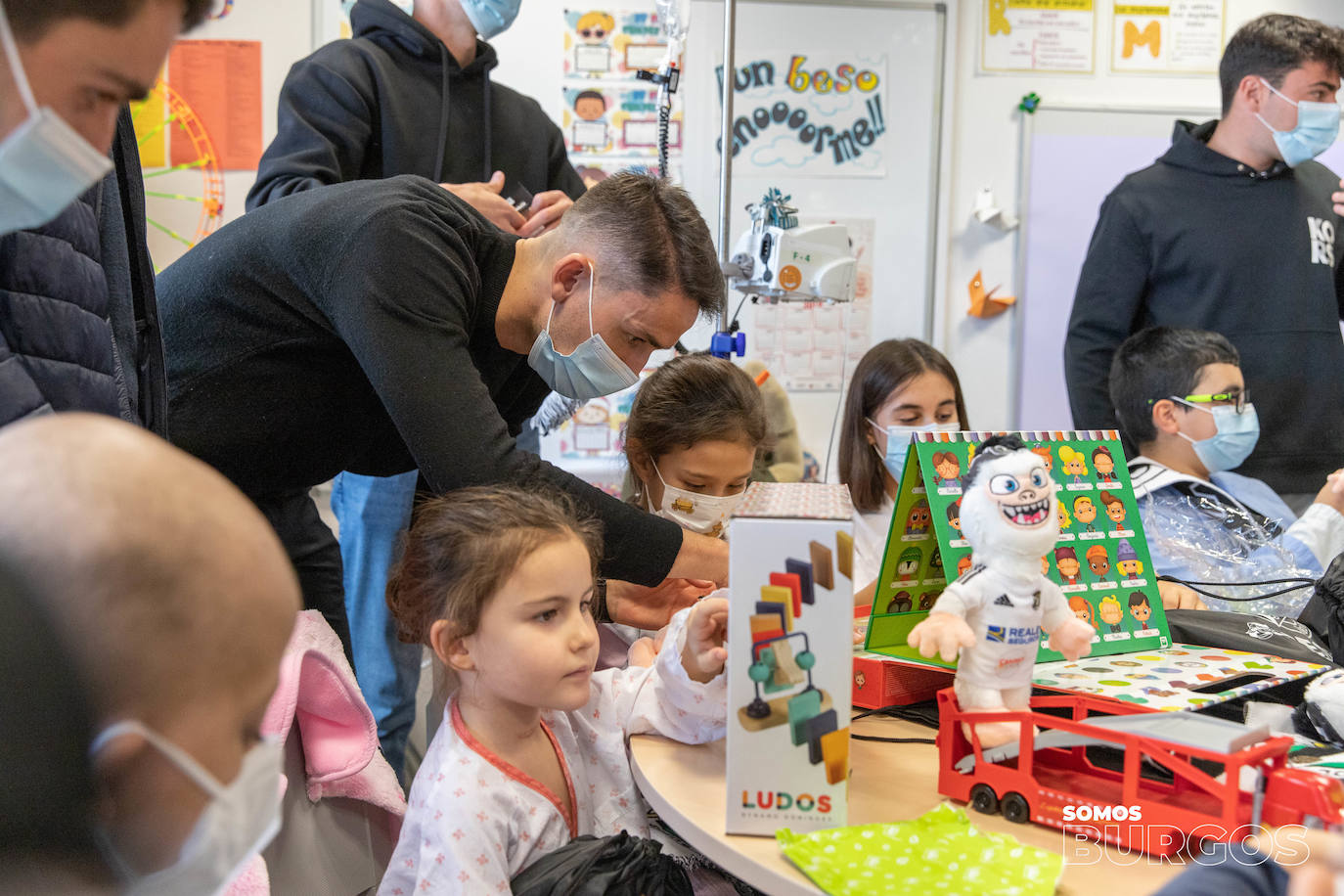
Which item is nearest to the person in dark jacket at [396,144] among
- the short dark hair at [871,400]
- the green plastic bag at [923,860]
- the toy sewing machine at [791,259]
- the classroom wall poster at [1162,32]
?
the toy sewing machine at [791,259]

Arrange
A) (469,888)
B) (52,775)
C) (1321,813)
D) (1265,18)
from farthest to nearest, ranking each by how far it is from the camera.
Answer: (1265,18) → (469,888) → (1321,813) → (52,775)

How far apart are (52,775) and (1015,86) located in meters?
3.67

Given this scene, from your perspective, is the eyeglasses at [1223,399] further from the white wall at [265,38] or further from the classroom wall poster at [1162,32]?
the white wall at [265,38]

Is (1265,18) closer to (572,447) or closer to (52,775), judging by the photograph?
(572,447)

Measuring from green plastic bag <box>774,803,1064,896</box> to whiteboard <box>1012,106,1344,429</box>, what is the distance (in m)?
2.94

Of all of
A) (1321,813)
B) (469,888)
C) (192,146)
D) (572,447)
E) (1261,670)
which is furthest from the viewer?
(572,447)

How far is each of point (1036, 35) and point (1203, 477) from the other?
198cm

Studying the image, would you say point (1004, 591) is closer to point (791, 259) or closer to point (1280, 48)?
point (791, 259)

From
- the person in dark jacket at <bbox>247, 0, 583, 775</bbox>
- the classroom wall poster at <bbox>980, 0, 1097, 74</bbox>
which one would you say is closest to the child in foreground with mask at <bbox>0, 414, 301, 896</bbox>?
the person in dark jacket at <bbox>247, 0, 583, 775</bbox>

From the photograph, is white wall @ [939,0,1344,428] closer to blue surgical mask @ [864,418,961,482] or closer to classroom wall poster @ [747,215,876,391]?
classroom wall poster @ [747,215,876,391]

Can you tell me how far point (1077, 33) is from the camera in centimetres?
359

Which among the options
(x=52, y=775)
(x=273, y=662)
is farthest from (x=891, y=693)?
(x=52, y=775)

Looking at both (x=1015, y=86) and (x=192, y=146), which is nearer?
(x=192, y=146)

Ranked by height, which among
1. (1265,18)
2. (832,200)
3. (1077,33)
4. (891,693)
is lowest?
(891,693)
